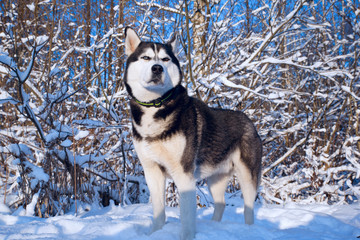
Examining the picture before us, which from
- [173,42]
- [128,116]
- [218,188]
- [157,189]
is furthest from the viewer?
[128,116]

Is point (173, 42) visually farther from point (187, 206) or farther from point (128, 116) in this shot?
point (128, 116)

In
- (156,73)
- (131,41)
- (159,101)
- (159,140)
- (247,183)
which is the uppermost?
(131,41)

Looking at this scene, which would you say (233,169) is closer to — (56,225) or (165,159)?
(165,159)

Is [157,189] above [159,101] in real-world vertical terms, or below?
below

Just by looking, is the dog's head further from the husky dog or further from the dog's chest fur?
the dog's chest fur

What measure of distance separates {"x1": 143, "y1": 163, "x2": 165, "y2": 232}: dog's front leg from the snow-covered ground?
0.27 feet

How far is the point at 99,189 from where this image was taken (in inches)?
181

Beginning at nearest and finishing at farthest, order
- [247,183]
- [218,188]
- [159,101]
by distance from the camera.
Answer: [159,101] → [247,183] → [218,188]

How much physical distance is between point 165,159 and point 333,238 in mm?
1450

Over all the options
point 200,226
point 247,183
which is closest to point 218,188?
point 247,183

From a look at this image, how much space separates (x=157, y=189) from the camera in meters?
2.66

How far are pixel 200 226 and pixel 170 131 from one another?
876mm

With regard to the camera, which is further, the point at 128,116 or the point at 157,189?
the point at 128,116

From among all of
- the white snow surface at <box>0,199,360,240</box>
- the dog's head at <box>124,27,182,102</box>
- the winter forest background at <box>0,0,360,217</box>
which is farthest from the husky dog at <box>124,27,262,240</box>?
the winter forest background at <box>0,0,360,217</box>
